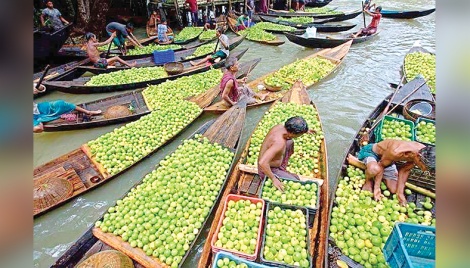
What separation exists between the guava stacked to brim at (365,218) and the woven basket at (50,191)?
4014mm

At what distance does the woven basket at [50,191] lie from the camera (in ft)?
14.3

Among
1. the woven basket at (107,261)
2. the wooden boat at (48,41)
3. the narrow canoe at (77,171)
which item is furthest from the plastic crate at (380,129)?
the wooden boat at (48,41)

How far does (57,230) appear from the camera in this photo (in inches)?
175

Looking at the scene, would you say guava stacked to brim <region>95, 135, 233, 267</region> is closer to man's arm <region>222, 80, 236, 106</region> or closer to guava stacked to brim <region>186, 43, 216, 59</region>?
man's arm <region>222, 80, 236, 106</region>

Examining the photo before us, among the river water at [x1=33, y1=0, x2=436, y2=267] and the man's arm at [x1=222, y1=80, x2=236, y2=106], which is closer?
the river water at [x1=33, y1=0, x2=436, y2=267]

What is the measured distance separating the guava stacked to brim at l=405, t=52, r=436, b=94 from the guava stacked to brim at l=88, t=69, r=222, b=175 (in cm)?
608

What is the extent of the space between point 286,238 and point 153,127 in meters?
3.75

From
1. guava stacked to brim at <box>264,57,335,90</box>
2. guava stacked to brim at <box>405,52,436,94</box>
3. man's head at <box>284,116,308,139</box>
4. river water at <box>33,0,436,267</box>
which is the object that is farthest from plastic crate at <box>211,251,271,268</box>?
guava stacked to brim at <box>405,52,436,94</box>

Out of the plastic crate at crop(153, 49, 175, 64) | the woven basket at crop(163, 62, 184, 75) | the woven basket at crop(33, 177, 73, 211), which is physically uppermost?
the plastic crate at crop(153, 49, 175, 64)

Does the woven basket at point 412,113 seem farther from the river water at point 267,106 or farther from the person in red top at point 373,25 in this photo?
the person in red top at point 373,25

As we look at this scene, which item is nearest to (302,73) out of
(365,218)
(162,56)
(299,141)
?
(299,141)

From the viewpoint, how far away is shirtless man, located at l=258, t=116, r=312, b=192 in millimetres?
3896

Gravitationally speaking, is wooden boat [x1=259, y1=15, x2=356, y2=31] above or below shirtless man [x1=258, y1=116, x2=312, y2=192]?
above

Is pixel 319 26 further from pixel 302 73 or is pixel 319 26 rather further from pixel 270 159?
pixel 270 159
